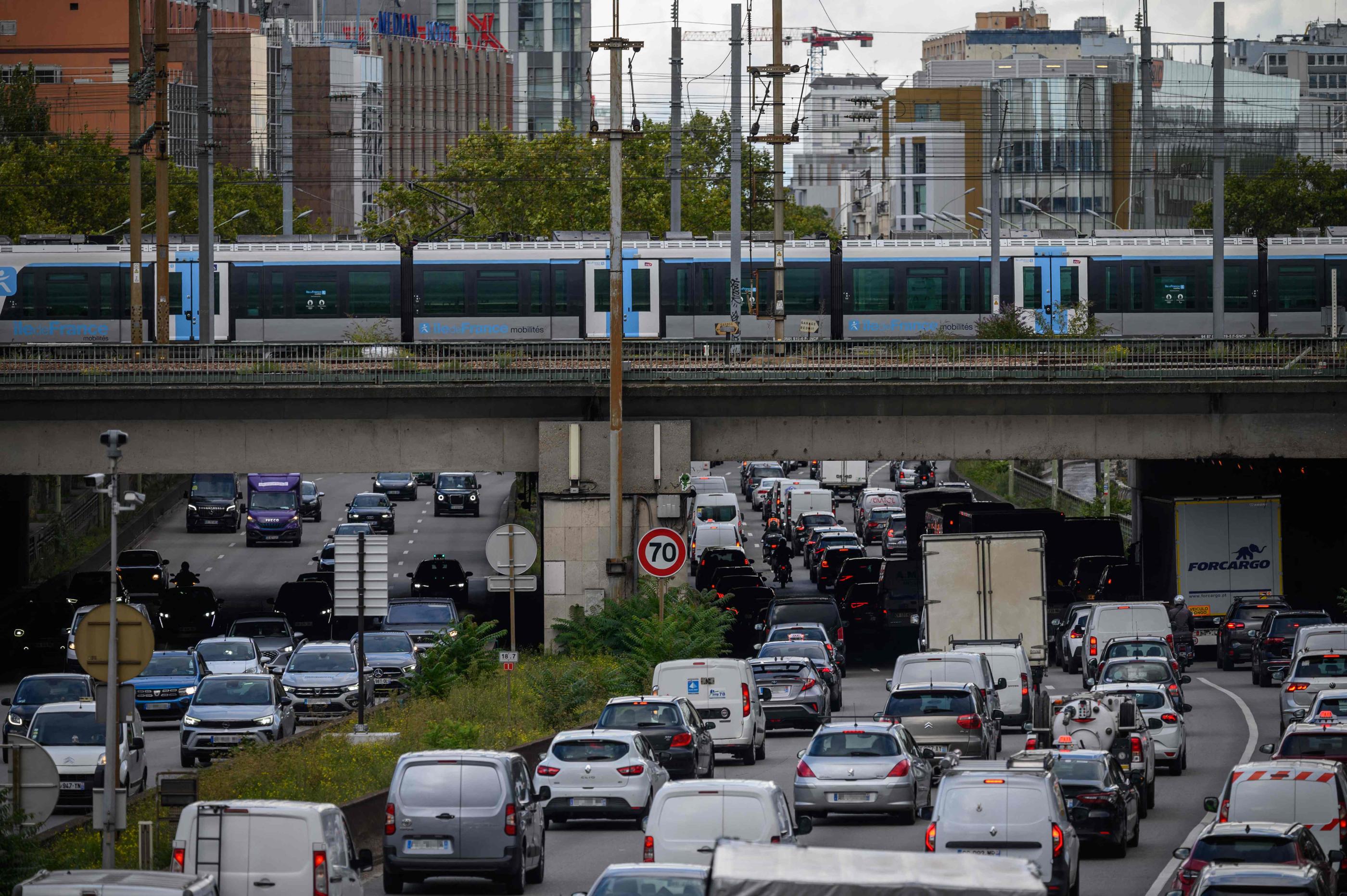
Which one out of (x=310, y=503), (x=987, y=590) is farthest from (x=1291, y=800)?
(x=310, y=503)

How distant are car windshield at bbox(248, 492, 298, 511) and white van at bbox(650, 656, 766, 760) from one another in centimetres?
4443

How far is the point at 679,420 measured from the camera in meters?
44.4

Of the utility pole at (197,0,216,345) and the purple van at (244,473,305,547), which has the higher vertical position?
the utility pole at (197,0,216,345)

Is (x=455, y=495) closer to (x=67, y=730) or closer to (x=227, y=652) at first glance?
(x=227, y=652)

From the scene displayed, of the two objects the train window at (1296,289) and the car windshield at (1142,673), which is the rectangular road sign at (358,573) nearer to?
the car windshield at (1142,673)

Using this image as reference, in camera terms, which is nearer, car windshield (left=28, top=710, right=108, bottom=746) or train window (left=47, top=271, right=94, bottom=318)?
car windshield (left=28, top=710, right=108, bottom=746)

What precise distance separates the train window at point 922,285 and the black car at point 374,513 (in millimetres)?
26718

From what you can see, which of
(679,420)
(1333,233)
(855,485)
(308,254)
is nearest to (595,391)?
(679,420)

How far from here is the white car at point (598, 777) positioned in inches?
921

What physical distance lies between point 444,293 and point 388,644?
16.7 meters

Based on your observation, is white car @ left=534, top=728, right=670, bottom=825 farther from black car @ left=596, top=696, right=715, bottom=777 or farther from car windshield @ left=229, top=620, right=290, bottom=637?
car windshield @ left=229, top=620, right=290, bottom=637

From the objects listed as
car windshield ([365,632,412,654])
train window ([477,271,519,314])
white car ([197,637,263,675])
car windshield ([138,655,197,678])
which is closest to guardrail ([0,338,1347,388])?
train window ([477,271,519,314])

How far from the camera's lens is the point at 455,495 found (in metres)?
82.6

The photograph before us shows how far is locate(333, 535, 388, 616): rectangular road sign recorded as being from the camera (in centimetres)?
2700
